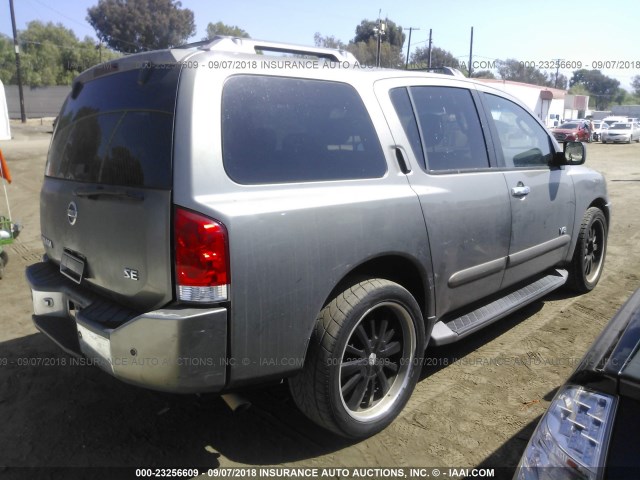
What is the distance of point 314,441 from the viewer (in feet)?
9.39

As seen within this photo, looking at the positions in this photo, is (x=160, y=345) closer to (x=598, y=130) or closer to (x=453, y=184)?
(x=453, y=184)

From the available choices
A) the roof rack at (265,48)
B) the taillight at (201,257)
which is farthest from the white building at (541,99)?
the taillight at (201,257)

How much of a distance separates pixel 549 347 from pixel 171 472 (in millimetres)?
2814

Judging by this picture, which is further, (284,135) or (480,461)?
(480,461)

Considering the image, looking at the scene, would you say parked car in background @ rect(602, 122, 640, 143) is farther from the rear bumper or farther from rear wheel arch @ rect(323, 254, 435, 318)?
the rear bumper

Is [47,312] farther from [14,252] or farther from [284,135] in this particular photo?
[14,252]

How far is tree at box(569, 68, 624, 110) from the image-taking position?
105 meters

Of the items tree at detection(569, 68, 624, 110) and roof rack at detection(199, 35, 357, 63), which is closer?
roof rack at detection(199, 35, 357, 63)

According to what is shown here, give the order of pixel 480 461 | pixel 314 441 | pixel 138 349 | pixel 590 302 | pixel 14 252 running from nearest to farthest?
pixel 138 349 → pixel 480 461 → pixel 314 441 → pixel 590 302 → pixel 14 252

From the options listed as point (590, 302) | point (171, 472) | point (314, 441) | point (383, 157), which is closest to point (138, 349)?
point (171, 472)

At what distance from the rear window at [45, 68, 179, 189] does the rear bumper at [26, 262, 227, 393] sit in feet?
1.90

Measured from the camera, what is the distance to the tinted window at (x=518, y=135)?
393 centimetres

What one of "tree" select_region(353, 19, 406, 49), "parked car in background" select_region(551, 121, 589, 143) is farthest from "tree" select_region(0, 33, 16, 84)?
"parked car in background" select_region(551, 121, 589, 143)

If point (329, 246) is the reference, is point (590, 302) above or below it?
below
